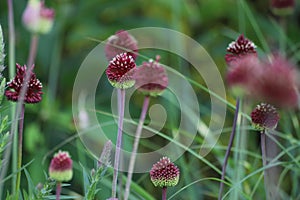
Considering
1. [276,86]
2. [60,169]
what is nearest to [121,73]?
[60,169]

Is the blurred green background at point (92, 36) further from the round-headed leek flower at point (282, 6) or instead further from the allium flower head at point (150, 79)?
the allium flower head at point (150, 79)

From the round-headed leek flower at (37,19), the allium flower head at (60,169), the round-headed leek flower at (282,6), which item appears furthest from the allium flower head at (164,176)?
the round-headed leek flower at (282,6)

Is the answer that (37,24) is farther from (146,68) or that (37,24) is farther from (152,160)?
(152,160)

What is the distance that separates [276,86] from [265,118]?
0.29 metres

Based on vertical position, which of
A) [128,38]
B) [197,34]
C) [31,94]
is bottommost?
[31,94]

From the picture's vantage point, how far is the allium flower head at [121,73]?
777 mm

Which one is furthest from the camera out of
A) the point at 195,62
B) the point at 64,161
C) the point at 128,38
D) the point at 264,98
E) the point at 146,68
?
the point at 195,62

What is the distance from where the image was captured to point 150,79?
0.82m

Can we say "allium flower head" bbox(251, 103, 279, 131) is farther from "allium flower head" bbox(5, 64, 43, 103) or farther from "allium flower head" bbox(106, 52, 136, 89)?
"allium flower head" bbox(5, 64, 43, 103)

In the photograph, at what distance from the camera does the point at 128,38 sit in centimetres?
95

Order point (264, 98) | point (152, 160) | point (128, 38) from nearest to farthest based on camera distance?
point (264, 98) < point (128, 38) < point (152, 160)

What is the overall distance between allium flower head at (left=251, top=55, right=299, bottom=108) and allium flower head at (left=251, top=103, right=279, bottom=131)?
256 mm

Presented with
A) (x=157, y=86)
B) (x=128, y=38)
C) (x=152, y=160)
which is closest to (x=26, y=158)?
(x=152, y=160)

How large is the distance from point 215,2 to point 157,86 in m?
1.32
